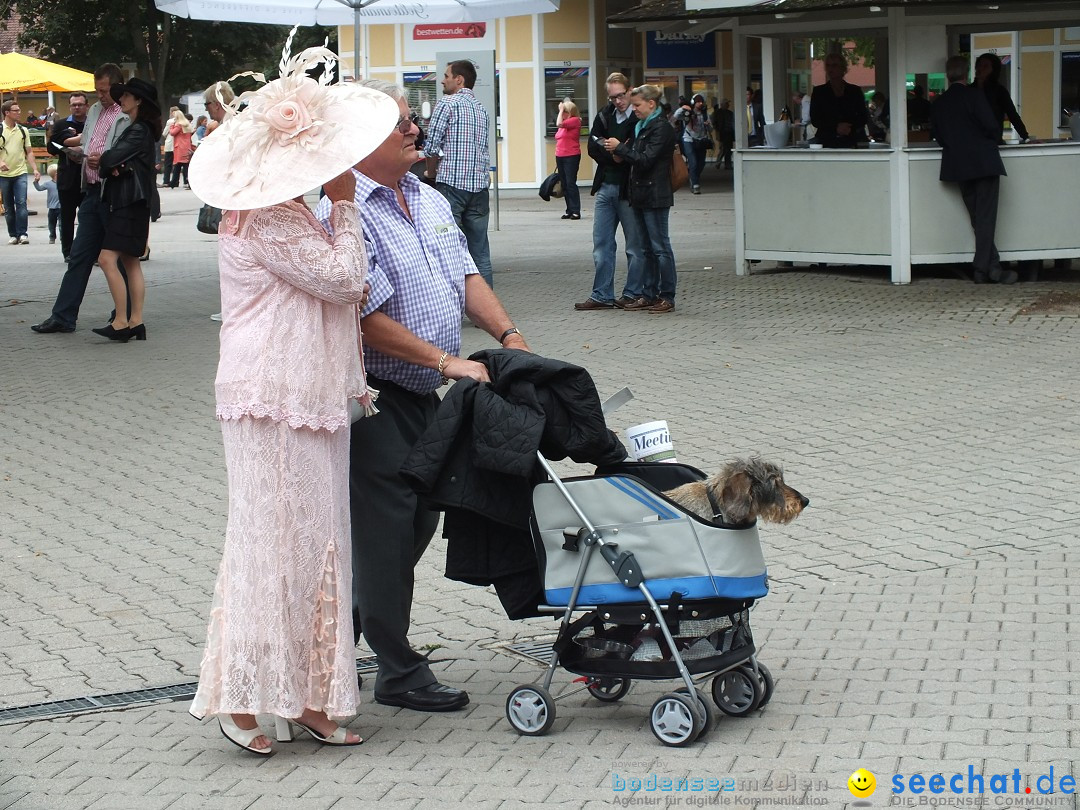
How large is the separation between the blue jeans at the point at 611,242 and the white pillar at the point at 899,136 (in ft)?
8.40

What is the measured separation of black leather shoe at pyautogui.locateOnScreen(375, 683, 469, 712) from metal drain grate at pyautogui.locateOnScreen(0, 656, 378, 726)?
2.31ft

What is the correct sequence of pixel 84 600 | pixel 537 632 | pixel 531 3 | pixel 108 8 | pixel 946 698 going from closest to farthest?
pixel 946 698, pixel 537 632, pixel 84 600, pixel 531 3, pixel 108 8

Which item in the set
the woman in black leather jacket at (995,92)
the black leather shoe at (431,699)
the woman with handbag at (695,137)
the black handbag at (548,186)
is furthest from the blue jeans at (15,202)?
the black leather shoe at (431,699)

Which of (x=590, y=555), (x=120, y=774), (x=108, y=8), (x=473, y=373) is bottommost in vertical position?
(x=120, y=774)

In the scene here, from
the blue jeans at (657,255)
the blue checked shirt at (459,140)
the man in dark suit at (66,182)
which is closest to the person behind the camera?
the blue checked shirt at (459,140)

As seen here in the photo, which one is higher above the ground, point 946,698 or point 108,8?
point 108,8

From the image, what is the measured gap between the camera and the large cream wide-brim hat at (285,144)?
397 centimetres

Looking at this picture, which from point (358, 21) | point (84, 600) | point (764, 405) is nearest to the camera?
point (84, 600)

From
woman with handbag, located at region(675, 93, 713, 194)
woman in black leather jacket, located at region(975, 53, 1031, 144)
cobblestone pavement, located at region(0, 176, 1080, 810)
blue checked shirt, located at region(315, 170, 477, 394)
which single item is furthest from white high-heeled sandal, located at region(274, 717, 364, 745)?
woman with handbag, located at region(675, 93, 713, 194)

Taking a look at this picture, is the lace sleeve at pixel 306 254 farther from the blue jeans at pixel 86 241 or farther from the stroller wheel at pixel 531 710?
the blue jeans at pixel 86 241

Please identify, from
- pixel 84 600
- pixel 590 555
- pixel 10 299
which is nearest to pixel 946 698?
pixel 590 555

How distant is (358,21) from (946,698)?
10484 millimetres

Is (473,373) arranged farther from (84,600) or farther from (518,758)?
(84,600)

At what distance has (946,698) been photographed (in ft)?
14.7
